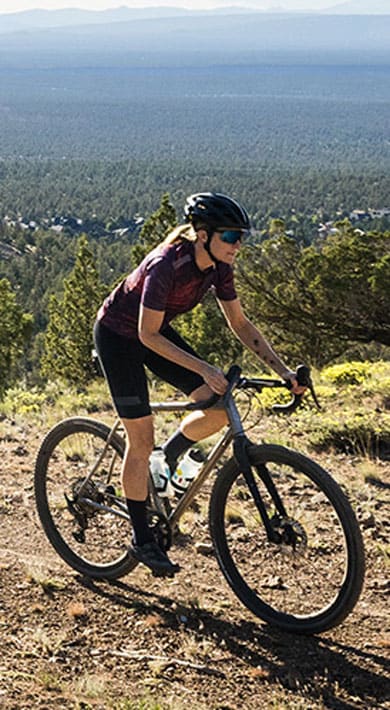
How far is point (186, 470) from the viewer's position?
4363 millimetres

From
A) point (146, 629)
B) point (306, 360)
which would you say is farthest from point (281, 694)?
point (306, 360)

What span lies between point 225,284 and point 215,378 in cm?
58

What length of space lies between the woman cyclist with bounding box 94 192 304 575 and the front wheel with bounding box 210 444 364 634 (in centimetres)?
30

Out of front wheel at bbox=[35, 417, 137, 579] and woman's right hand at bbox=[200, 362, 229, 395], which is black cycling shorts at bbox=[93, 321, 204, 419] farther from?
front wheel at bbox=[35, 417, 137, 579]

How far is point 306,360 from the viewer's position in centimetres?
2123

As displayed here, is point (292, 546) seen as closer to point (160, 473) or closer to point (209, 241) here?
point (160, 473)

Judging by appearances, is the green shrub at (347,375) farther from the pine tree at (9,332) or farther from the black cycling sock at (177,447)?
the pine tree at (9,332)

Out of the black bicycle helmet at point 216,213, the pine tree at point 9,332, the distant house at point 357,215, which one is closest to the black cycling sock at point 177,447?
the black bicycle helmet at point 216,213

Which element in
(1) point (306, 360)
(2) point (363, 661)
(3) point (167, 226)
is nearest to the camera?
(2) point (363, 661)

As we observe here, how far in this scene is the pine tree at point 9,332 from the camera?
33.0 meters

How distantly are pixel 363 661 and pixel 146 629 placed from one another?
3.35 ft

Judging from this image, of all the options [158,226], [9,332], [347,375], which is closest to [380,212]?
[9,332]

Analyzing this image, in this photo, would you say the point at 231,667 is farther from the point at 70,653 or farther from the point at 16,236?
the point at 16,236

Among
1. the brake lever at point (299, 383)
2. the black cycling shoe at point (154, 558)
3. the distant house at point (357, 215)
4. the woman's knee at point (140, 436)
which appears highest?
the brake lever at point (299, 383)
